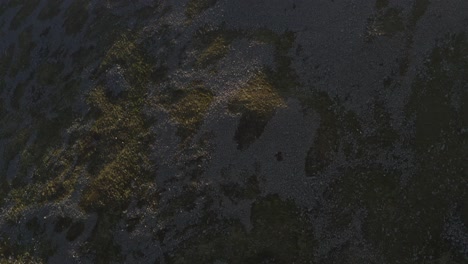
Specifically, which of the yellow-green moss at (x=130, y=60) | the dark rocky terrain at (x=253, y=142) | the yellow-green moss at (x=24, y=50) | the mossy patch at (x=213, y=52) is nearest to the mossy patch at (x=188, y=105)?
the dark rocky terrain at (x=253, y=142)

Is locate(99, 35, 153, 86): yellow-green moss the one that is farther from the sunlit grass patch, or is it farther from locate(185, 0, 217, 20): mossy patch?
the sunlit grass patch

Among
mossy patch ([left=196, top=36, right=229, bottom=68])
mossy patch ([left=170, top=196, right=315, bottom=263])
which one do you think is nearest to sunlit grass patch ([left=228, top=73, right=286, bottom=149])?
mossy patch ([left=196, top=36, right=229, bottom=68])

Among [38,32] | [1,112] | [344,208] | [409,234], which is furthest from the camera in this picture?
[38,32]

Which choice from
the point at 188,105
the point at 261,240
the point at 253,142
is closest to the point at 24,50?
the point at 188,105

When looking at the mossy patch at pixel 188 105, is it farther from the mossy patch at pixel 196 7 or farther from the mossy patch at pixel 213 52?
the mossy patch at pixel 196 7

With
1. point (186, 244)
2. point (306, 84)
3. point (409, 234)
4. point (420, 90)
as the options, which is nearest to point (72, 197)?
point (186, 244)

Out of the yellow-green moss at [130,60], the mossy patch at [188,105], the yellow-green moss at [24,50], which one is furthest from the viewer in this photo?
the yellow-green moss at [24,50]

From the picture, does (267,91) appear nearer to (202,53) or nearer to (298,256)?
(202,53)

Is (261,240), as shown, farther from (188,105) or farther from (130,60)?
(130,60)
